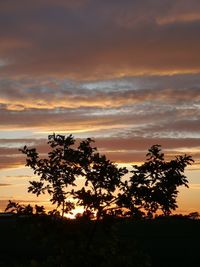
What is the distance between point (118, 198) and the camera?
1229 cm

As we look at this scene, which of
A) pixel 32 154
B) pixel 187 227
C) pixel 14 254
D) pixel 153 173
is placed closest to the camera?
pixel 153 173

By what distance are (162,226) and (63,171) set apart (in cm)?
7485

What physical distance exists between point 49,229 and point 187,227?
71593 mm

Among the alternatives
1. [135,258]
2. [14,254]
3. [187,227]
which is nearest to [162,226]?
[187,227]

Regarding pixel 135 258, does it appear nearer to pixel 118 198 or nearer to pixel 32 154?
pixel 118 198

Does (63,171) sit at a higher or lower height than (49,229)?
higher

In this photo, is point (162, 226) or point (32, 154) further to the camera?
point (162, 226)

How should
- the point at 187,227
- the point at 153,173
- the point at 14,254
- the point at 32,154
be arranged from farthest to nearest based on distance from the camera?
the point at 187,227
the point at 14,254
the point at 32,154
the point at 153,173

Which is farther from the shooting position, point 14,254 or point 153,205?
point 14,254

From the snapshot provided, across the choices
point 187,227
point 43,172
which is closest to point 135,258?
point 43,172

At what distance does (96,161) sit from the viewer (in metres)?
12.6

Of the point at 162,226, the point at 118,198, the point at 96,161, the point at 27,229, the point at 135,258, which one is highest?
the point at 96,161

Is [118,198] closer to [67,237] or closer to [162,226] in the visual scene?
[67,237]

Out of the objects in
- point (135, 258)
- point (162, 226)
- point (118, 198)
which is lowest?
point (162, 226)
